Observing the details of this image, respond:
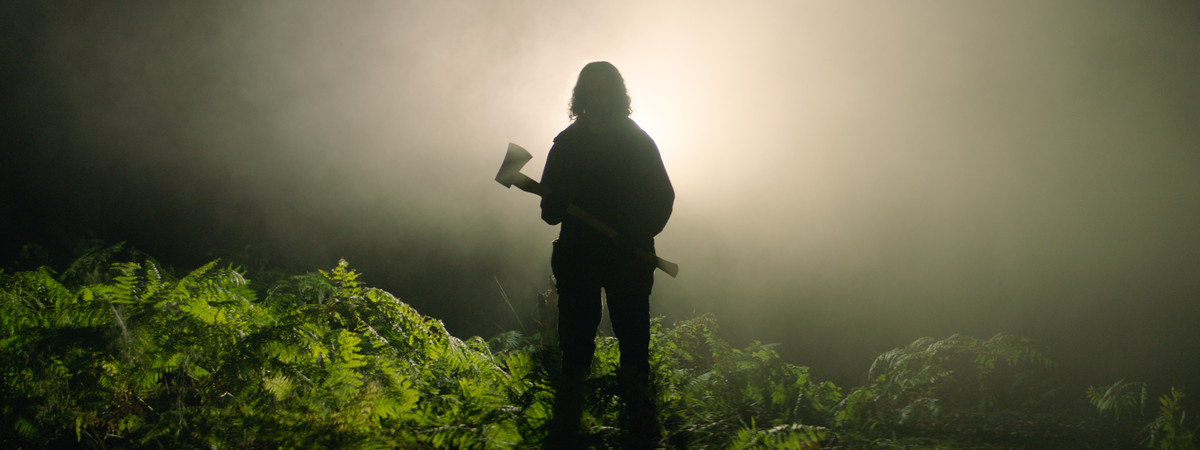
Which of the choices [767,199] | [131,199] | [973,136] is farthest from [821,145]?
[131,199]

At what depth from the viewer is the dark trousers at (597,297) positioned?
5.50 ft

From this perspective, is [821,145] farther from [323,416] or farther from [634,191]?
[323,416]

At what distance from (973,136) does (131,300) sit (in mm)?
5410

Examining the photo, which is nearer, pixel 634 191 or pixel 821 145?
Result: pixel 634 191

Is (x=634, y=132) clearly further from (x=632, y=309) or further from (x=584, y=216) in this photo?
(x=632, y=309)

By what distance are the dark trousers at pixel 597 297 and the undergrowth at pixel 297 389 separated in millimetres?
202

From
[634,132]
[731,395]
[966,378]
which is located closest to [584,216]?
[634,132]

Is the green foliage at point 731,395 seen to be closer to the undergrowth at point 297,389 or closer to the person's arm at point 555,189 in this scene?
the undergrowth at point 297,389

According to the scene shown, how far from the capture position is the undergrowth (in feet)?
3.07

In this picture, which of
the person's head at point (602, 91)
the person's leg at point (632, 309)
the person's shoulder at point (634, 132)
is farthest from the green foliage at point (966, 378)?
the person's head at point (602, 91)

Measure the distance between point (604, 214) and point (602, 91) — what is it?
A: 1.53 ft

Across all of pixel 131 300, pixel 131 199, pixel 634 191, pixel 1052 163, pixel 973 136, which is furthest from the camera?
pixel 131 199

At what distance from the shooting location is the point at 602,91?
75.5 inches

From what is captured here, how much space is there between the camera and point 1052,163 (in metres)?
4.08
